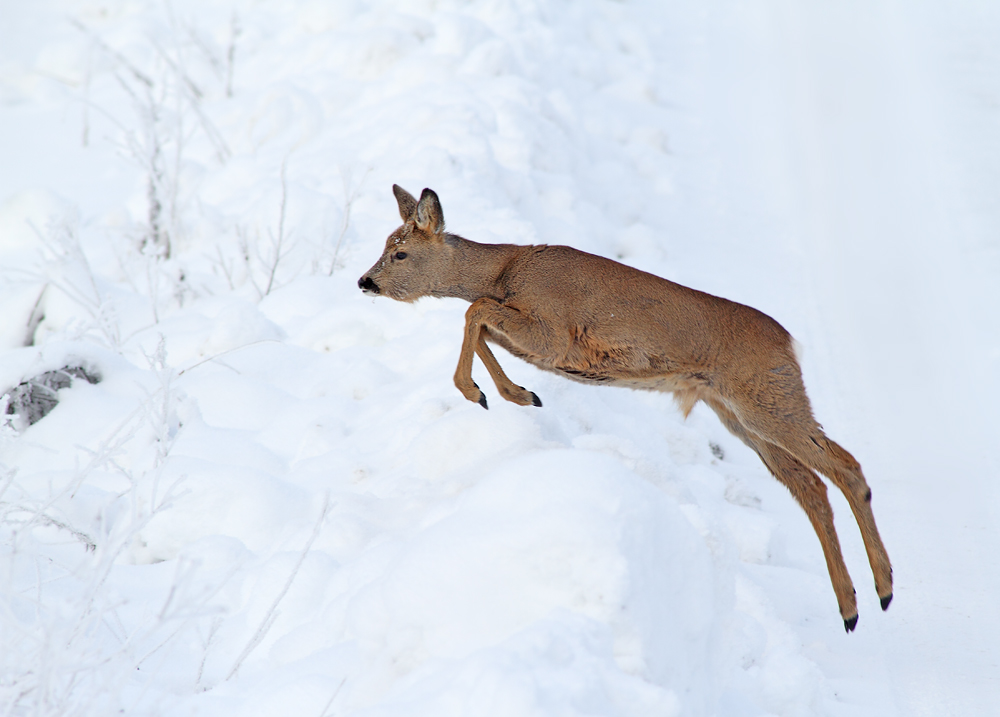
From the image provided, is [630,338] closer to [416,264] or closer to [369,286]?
[416,264]

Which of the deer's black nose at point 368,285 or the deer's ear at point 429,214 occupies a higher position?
the deer's ear at point 429,214

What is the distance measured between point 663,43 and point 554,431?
35.7 feet

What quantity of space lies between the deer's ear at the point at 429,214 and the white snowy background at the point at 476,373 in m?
0.90

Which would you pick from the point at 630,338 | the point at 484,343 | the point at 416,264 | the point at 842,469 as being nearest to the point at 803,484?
the point at 842,469

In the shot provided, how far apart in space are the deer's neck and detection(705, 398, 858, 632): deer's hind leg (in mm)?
1277

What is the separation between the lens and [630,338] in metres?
4.23

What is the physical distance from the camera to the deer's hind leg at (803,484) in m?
4.41

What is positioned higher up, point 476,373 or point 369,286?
A: point 369,286

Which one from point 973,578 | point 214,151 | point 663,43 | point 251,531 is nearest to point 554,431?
point 251,531

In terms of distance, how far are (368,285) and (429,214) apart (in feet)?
1.59

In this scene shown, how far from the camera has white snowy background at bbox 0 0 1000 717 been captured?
8.02 feet

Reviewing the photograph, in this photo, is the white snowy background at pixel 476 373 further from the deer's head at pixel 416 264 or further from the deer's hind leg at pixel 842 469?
the deer's head at pixel 416 264

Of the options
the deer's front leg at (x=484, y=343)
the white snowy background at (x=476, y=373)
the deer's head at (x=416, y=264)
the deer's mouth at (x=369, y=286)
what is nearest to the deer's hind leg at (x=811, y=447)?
the white snowy background at (x=476, y=373)

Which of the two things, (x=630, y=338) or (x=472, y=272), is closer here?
(x=630, y=338)
